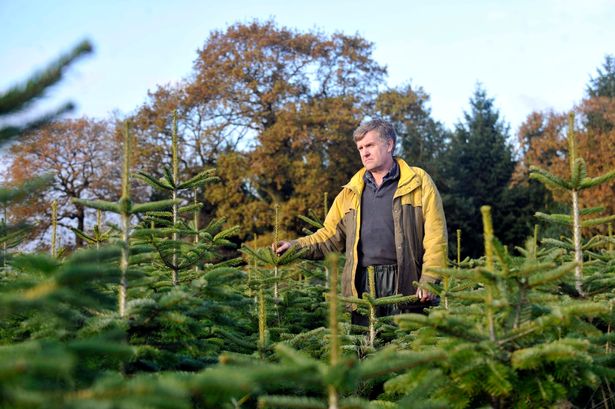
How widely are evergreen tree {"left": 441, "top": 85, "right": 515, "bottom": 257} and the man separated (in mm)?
28516

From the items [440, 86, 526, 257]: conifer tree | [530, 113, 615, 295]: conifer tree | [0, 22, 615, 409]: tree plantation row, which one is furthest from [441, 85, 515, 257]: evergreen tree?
[530, 113, 615, 295]: conifer tree

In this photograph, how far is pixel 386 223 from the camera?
5.99 metres

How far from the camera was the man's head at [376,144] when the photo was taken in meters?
6.01

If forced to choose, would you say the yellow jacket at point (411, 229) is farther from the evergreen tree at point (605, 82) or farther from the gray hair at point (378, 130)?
the evergreen tree at point (605, 82)

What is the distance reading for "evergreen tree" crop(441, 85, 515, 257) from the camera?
1382 inches

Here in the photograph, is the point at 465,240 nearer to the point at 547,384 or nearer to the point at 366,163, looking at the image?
the point at 366,163

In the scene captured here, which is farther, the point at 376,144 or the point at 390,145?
the point at 390,145

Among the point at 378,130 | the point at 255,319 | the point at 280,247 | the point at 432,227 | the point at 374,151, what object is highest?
the point at 378,130

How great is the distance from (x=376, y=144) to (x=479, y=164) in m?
31.7

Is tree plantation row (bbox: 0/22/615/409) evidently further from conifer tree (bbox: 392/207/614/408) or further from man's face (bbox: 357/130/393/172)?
man's face (bbox: 357/130/393/172)

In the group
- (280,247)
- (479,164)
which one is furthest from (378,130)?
(479,164)

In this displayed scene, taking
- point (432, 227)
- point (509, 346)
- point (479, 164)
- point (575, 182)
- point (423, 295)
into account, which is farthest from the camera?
point (479, 164)

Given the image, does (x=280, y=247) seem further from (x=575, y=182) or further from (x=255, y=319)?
(x=575, y=182)

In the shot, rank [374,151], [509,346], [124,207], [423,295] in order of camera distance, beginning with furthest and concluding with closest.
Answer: [374,151], [423,295], [124,207], [509,346]
